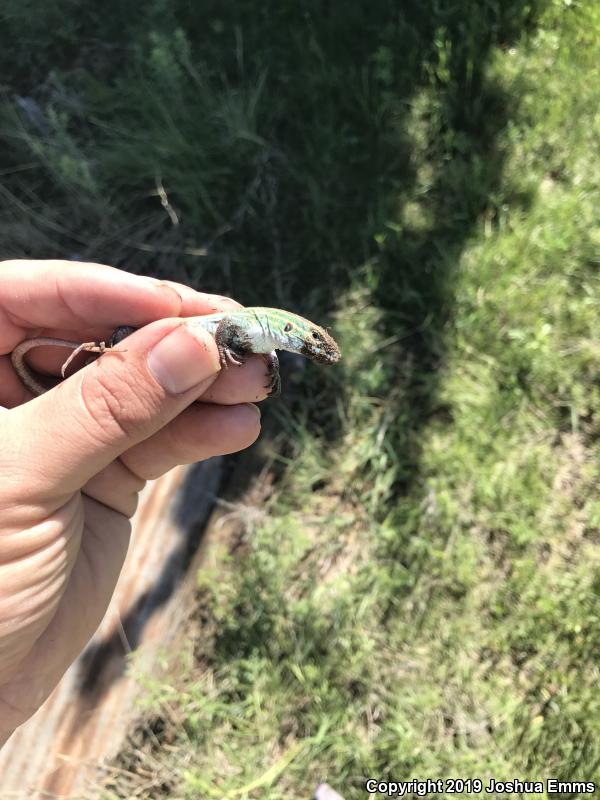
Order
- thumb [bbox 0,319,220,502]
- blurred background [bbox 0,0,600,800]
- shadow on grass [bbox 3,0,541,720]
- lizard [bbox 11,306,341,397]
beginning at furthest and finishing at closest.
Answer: shadow on grass [bbox 3,0,541,720]
blurred background [bbox 0,0,600,800]
lizard [bbox 11,306,341,397]
thumb [bbox 0,319,220,502]

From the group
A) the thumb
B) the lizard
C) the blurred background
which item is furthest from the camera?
the blurred background

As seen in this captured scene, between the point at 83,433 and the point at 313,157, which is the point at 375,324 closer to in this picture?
the point at 313,157

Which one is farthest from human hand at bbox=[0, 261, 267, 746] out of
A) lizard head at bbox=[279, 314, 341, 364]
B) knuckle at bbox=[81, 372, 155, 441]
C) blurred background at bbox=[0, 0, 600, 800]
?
blurred background at bbox=[0, 0, 600, 800]

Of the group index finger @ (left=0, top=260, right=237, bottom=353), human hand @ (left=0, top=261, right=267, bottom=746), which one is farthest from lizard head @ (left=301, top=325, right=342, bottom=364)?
index finger @ (left=0, top=260, right=237, bottom=353)

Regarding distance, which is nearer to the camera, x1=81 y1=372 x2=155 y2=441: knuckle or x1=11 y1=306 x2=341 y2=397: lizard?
x1=81 y1=372 x2=155 y2=441: knuckle

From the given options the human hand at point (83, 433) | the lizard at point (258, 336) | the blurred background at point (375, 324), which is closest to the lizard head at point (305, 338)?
the lizard at point (258, 336)

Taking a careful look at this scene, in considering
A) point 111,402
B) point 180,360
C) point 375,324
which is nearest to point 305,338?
point 180,360

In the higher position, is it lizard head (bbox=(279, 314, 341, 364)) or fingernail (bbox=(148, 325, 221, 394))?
fingernail (bbox=(148, 325, 221, 394))

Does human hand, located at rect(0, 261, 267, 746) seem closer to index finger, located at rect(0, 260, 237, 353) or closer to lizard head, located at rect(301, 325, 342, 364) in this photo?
index finger, located at rect(0, 260, 237, 353)
